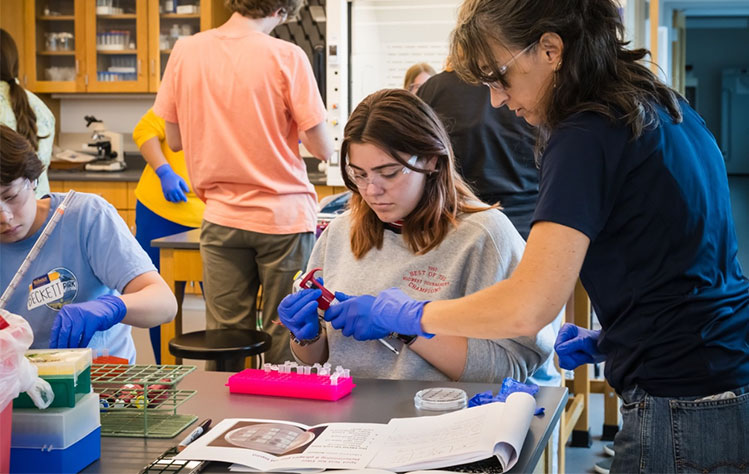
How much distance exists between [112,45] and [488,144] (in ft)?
12.8

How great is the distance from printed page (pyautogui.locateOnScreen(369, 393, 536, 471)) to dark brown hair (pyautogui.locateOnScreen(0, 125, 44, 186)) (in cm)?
92

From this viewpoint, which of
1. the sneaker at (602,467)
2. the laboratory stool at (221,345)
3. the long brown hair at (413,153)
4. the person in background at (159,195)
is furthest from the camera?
the person in background at (159,195)

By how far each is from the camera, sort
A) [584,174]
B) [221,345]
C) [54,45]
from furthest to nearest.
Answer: [54,45] → [221,345] → [584,174]

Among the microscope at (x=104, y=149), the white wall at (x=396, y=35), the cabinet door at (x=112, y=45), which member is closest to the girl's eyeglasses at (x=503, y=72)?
the white wall at (x=396, y=35)

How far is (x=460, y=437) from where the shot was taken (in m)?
1.11

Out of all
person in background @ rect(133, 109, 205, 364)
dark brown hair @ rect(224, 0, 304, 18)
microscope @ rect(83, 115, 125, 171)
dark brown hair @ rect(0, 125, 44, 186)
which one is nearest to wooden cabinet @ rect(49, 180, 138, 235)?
microscope @ rect(83, 115, 125, 171)

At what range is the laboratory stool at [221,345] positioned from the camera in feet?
7.12

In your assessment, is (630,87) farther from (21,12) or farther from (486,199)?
(21,12)

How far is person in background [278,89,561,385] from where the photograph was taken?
1.57 m

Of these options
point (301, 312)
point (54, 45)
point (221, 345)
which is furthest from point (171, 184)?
point (54, 45)

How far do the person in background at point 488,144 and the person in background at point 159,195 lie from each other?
1331 millimetres

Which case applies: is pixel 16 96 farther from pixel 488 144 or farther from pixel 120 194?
pixel 120 194

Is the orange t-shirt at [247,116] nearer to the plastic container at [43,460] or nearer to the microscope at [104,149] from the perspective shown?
the plastic container at [43,460]

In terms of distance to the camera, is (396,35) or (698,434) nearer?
(698,434)
